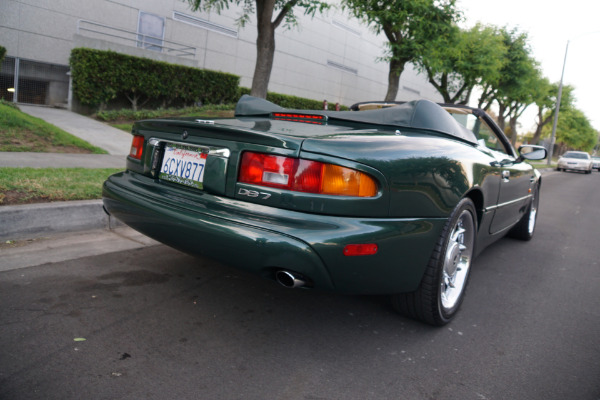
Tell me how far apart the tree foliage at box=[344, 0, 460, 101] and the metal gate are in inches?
394

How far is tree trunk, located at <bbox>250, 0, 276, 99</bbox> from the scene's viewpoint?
34.7 feet

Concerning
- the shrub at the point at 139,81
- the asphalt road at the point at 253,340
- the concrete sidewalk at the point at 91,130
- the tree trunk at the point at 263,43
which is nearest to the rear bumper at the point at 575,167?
the shrub at the point at 139,81

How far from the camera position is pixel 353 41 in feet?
92.4

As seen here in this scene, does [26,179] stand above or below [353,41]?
below

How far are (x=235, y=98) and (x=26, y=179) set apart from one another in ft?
43.9

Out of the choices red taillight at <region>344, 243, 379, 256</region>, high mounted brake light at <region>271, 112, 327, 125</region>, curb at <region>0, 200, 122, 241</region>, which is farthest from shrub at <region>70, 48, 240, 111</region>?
red taillight at <region>344, 243, 379, 256</region>

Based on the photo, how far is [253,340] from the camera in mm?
2316

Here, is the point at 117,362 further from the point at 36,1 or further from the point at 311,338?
the point at 36,1

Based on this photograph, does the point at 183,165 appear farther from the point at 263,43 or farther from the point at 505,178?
the point at 263,43

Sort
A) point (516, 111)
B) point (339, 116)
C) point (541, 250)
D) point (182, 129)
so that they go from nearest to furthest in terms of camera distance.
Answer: point (182, 129)
point (339, 116)
point (541, 250)
point (516, 111)

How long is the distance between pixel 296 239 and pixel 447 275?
1.28 metres

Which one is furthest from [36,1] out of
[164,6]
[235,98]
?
[235,98]

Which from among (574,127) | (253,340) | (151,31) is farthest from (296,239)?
(574,127)

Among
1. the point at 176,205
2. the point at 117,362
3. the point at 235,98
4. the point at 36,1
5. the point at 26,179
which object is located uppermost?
the point at 36,1
